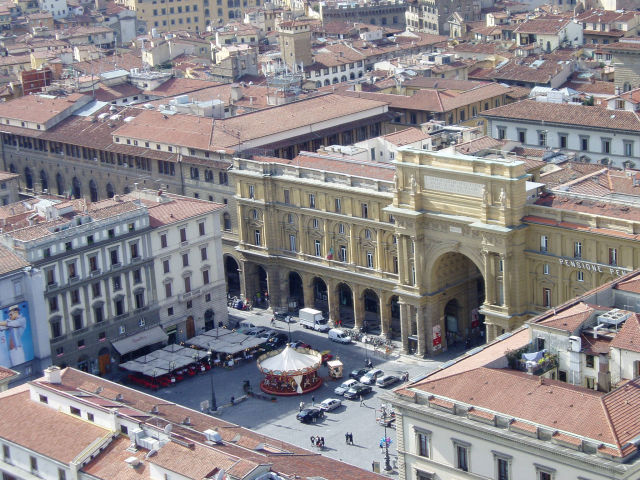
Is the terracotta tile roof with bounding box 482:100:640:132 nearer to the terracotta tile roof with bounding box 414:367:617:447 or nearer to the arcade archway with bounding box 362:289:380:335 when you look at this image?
the arcade archway with bounding box 362:289:380:335

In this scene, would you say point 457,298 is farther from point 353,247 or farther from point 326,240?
point 326,240

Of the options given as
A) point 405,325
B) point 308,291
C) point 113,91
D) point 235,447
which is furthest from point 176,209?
point 113,91

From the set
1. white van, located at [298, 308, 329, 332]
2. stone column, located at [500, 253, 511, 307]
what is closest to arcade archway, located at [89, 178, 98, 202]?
white van, located at [298, 308, 329, 332]

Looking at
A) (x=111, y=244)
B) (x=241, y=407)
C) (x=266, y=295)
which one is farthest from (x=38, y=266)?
(x=266, y=295)

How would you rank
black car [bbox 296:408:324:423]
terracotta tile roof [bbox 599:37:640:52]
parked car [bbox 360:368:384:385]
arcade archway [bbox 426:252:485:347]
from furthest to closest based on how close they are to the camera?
terracotta tile roof [bbox 599:37:640:52], arcade archway [bbox 426:252:485:347], parked car [bbox 360:368:384:385], black car [bbox 296:408:324:423]

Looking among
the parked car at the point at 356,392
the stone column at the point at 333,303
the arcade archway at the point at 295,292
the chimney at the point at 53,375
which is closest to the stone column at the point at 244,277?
the arcade archway at the point at 295,292

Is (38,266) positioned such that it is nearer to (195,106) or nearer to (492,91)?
(195,106)
